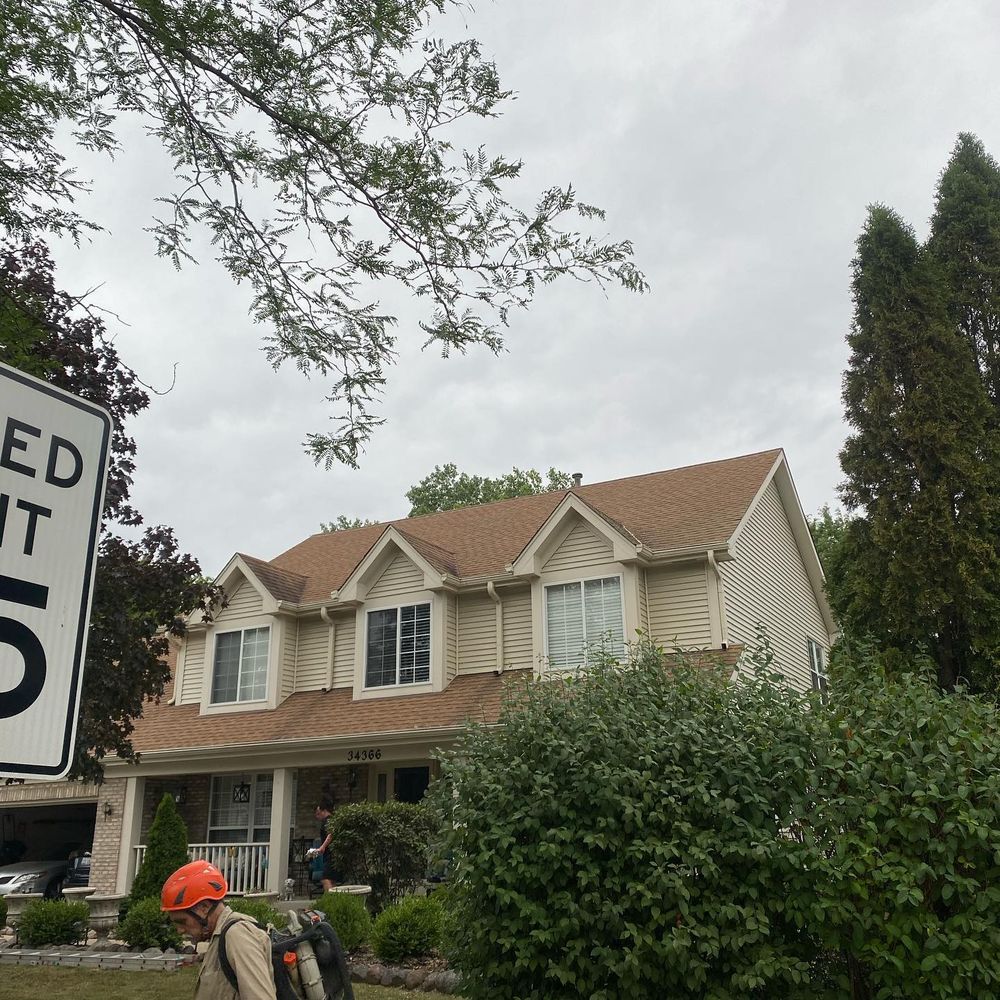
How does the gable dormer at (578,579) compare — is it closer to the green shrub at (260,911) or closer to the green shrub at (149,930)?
the green shrub at (260,911)

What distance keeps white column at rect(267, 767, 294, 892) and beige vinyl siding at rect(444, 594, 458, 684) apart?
12.4ft

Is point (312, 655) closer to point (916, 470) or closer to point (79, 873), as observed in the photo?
point (79, 873)

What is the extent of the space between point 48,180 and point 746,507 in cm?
1463

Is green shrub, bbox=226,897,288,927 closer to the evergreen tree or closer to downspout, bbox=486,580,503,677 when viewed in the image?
downspout, bbox=486,580,503,677

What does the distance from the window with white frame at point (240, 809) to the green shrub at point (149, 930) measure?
686 cm

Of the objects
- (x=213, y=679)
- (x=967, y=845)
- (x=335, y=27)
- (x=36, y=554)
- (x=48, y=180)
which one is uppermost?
(x=335, y=27)

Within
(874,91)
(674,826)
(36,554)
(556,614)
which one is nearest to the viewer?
(36,554)

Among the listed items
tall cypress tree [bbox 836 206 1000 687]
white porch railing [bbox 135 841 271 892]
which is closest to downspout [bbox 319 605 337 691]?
white porch railing [bbox 135 841 271 892]

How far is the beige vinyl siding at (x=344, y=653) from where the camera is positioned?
2077 centimetres

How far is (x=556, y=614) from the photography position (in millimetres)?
18656

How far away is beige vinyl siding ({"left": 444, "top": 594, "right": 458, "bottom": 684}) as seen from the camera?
19500 millimetres

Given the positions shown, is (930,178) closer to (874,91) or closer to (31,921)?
(874,91)

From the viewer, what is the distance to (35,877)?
22953 millimetres

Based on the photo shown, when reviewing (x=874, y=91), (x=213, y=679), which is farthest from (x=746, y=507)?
(x=213, y=679)
